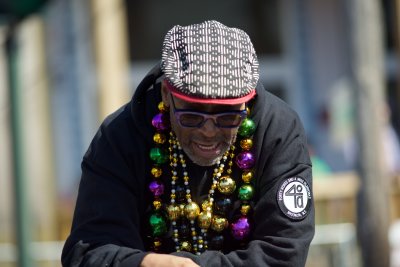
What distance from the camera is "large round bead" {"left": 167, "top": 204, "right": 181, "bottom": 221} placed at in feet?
11.1

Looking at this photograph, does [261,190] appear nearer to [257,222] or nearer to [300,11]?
[257,222]

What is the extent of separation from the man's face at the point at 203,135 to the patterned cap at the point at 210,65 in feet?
0.16

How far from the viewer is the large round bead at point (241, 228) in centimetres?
338

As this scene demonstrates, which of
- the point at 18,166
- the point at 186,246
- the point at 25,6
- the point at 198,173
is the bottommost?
the point at 18,166

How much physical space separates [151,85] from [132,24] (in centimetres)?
952

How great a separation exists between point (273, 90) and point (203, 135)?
32.5 ft

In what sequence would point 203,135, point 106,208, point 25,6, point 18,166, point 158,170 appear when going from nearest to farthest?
1. point 203,135
2. point 106,208
3. point 158,170
4. point 25,6
5. point 18,166

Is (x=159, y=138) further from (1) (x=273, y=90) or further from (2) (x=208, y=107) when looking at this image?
(1) (x=273, y=90)

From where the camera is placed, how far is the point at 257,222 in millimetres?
3348

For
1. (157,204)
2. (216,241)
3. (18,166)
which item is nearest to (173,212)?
(157,204)

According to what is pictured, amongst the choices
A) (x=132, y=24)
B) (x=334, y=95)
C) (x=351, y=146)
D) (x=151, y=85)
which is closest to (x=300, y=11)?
(x=334, y=95)

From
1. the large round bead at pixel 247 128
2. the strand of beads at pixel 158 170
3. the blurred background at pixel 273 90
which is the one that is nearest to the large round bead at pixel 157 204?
the strand of beads at pixel 158 170

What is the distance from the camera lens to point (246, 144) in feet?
11.0

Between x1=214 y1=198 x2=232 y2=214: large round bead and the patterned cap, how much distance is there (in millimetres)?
402
